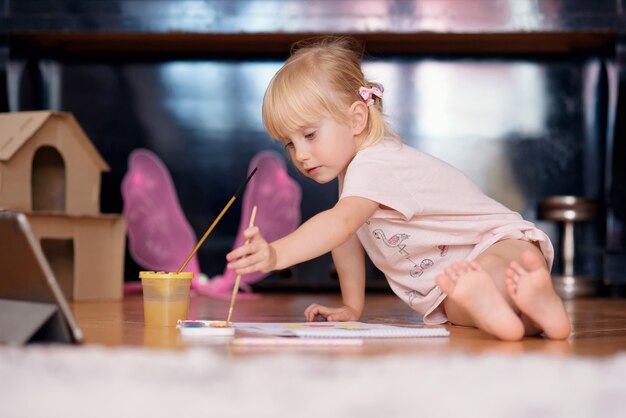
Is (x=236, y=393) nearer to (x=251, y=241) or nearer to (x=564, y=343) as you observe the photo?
(x=251, y=241)

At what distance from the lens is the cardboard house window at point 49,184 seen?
2170 millimetres

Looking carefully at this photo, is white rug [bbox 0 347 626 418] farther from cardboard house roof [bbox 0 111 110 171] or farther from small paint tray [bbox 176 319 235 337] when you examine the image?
cardboard house roof [bbox 0 111 110 171]

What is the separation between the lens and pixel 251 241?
1.14 metres

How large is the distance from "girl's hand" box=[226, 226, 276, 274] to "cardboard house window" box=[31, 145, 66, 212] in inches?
45.4

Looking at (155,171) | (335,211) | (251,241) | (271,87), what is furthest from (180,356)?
(155,171)

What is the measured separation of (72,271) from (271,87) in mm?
973

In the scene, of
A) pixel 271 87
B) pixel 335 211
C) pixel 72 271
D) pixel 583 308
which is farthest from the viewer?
pixel 72 271

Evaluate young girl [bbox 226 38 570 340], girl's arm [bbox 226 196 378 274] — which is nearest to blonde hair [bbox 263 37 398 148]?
young girl [bbox 226 38 570 340]

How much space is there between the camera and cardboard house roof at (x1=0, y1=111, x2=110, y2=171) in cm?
194

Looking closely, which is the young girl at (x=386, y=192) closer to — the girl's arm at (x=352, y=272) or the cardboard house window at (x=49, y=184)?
the girl's arm at (x=352, y=272)

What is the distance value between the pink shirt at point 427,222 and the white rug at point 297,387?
53 centimetres

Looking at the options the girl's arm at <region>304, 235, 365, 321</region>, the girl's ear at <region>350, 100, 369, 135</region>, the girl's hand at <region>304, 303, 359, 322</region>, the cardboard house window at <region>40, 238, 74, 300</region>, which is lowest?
the cardboard house window at <region>40, 238, 74, 300</region>

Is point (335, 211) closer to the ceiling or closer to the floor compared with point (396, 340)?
closer to the ceiling

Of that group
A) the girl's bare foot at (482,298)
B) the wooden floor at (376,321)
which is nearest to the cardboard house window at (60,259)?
the wooden floor at (376,321)
